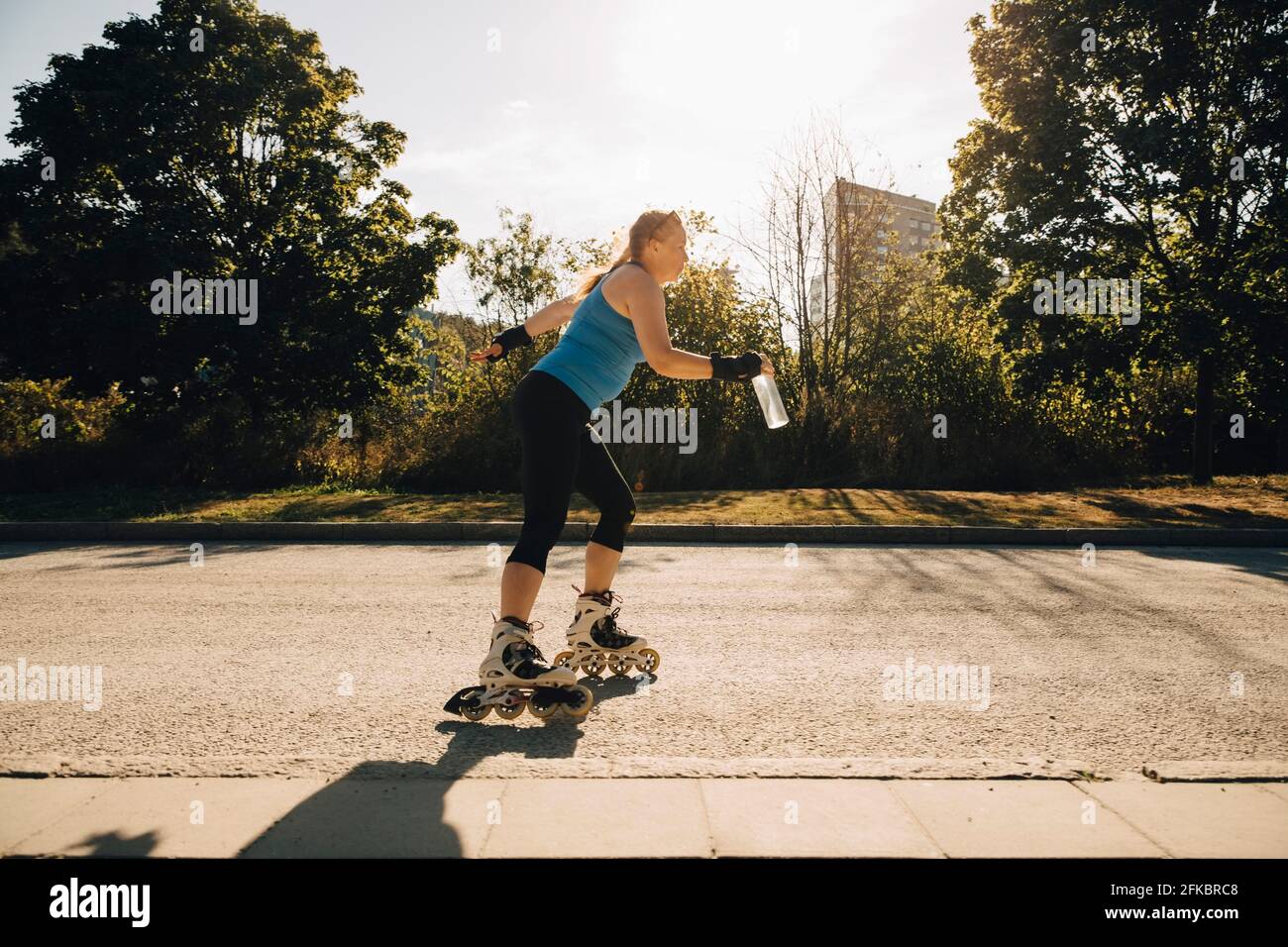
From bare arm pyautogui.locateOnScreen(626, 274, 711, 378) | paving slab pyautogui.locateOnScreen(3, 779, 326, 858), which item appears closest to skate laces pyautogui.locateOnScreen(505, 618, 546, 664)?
paving slab pyautogui.locateOnScreen(3, 779, 326, 858)

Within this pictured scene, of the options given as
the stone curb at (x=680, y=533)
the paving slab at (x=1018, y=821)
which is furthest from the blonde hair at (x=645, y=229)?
the stone curb at (x=680, y=533)

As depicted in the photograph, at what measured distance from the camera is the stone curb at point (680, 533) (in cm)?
1057

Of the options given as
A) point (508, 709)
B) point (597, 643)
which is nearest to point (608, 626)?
point (597, 643)

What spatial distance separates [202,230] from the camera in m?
17.7

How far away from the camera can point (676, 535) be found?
34.8 feet

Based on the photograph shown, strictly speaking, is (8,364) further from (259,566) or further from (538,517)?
(538,517)

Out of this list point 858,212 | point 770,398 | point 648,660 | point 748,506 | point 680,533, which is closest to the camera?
point 770,398

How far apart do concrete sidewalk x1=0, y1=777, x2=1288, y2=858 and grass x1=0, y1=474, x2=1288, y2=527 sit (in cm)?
824

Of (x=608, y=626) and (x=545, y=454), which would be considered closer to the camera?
(x=545, y=454)

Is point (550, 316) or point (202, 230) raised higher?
point (202, 230)

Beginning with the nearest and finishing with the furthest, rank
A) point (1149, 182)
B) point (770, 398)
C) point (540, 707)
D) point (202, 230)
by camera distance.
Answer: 1. point (540, 707)
2. point (770, 398)
3. point (1149, 182)
4. point (202, 230)

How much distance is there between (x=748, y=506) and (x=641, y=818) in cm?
1013

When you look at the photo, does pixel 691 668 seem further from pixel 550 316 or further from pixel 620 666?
pixel 550 316
